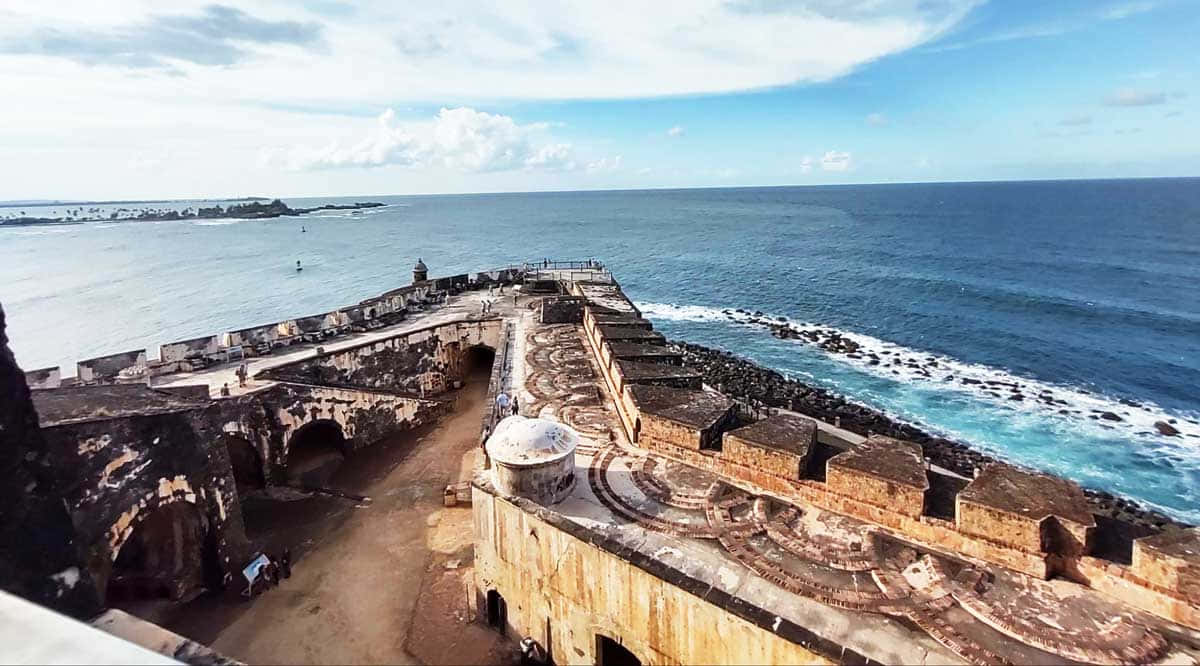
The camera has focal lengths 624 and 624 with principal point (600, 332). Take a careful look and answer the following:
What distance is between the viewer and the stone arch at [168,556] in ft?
52.6

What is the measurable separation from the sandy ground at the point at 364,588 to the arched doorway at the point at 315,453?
76cm

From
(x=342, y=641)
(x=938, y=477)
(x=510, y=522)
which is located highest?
(x=938, y=477)

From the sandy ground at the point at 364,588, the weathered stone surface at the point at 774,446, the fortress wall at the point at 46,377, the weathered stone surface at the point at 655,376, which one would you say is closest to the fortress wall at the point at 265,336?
the fortress wall at the point at 46,377

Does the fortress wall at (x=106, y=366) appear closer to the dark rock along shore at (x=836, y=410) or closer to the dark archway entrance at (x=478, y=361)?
the dark archway entrance at (x=478, y=361)

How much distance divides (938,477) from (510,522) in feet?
30.4

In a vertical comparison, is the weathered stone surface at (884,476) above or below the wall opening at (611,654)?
above

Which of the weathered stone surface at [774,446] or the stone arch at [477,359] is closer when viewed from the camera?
the weathered stone surface at [774,446]

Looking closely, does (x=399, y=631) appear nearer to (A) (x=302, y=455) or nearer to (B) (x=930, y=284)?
(A) (x=302, y=455)

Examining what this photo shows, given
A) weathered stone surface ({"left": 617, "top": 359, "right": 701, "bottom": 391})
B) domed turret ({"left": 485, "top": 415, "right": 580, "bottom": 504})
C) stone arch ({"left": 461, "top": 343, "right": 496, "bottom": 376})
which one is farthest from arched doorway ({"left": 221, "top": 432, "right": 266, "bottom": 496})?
weathered stone surface ({"left": 617, "top": 359, "right": 701, "bottom": 391})

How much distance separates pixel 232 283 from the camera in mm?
74812

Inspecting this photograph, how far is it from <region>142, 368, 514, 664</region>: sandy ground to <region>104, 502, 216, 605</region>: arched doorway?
0.73 metres

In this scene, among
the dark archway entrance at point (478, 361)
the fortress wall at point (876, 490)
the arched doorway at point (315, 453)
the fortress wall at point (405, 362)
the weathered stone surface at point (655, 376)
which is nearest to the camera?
the fortress wall at point (876, 490)

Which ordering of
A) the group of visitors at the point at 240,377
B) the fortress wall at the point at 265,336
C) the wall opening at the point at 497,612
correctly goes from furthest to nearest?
the fortress wall at the point at 265,336 → the group of visitors at the point at 240,377 → the wall opening at the point at 497,612

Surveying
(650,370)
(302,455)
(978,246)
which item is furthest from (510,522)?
(978,246)
